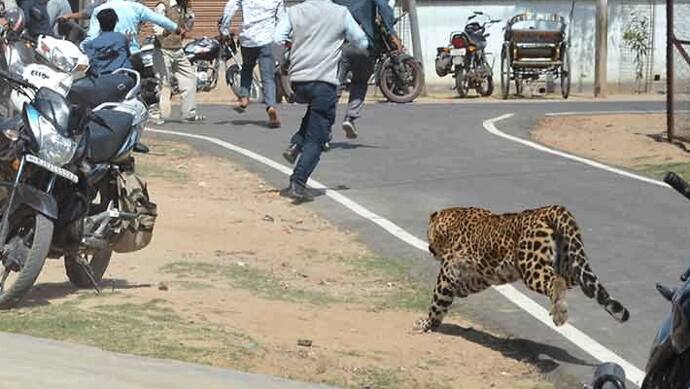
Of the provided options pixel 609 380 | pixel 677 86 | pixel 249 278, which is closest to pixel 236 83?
pixel 677 86

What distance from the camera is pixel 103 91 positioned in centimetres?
992

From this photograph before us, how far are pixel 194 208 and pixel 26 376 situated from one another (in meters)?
6.73

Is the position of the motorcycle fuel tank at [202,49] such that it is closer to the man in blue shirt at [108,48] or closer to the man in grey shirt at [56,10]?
the man in grey shirt at [56,10]

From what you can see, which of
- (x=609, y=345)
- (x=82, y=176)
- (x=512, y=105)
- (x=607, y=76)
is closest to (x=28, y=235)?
(x=82, y=176)

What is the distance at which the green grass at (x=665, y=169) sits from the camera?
649 inches

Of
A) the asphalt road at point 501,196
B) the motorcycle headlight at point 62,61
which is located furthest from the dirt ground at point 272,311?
the motorcycle headlight at point 62,61

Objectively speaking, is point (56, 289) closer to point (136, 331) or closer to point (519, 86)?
point (136, 331)

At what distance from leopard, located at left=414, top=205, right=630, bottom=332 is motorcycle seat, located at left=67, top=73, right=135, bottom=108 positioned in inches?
92.5

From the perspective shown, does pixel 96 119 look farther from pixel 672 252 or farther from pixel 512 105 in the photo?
pixel 512 105

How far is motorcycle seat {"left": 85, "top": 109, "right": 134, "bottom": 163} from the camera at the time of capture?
8.92m

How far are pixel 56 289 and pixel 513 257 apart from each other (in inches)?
117

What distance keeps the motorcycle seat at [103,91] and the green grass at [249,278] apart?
127cm

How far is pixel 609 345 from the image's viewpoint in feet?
27.3

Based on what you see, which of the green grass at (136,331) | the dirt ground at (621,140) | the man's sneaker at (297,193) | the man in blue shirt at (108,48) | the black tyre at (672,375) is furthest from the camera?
the dirt ground at (621,140)
